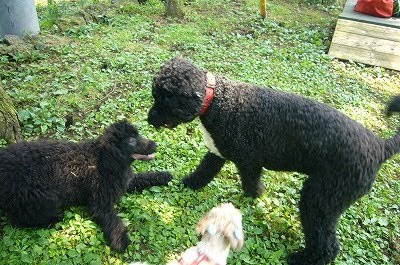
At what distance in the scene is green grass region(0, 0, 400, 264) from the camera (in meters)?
3.33

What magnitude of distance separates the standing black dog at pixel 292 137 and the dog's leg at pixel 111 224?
911 millimetres

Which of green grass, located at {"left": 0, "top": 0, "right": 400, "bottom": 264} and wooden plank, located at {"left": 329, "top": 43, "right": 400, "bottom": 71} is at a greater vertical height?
wooden plank, located at {"left": 329, "top": 43, "right": 400, "bottom": 71}

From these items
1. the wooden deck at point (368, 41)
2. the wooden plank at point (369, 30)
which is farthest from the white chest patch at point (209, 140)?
the wooden plank at point (369, 30)

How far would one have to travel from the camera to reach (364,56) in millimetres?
7125

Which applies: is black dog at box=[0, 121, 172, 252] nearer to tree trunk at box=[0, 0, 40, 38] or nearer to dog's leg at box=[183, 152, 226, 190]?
dog's leg at box=[183, 152, 226, 190]

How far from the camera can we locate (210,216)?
7.73 ft

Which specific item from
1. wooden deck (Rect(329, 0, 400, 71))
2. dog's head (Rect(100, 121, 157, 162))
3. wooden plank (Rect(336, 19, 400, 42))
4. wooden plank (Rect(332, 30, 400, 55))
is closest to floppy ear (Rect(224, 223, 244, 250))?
dog's head (Rect(100, 121, 157, 162))

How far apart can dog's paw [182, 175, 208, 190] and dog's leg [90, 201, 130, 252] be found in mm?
944

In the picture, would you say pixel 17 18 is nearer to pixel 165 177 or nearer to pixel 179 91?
pixel 165 177

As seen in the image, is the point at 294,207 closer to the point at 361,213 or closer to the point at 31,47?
the point at 361,213

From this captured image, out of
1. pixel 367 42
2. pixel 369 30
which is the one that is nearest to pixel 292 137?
pixel 367 42

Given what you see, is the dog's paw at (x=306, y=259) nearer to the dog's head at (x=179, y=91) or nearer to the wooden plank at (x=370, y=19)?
the dog's head at (x=179, y=91)

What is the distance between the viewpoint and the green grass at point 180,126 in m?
3.33

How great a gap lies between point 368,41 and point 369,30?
35 cm
